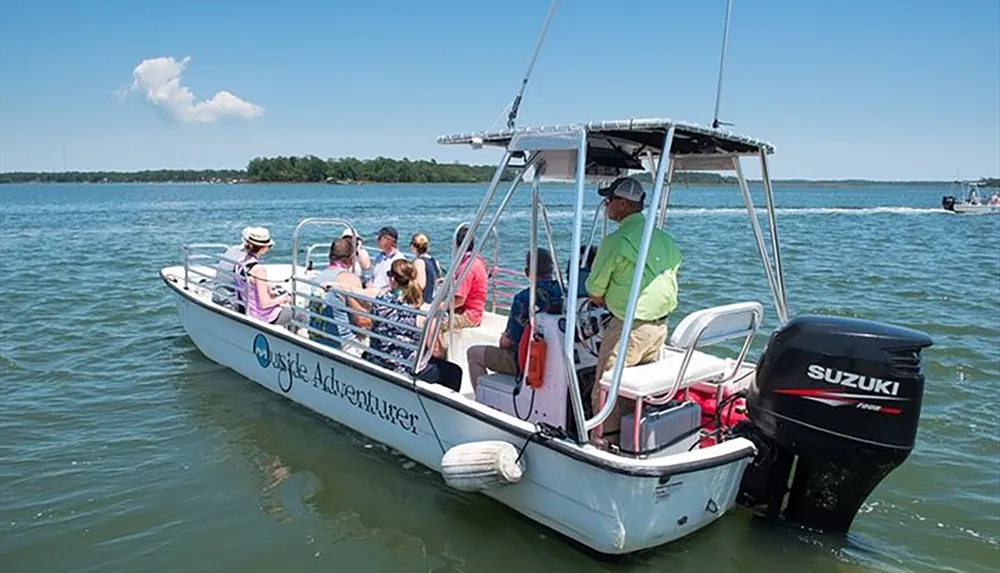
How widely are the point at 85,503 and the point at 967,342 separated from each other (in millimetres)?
11420

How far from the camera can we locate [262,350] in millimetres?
8094

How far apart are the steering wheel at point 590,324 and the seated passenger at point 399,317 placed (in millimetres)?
1440

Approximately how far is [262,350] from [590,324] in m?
4.10

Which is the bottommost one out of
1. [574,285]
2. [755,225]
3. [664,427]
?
[664,427]

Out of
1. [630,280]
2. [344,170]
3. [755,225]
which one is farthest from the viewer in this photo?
[344,170]

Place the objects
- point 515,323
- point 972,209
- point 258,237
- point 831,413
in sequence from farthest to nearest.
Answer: point 972,209, point 258,237, point 515,323, point 831,413

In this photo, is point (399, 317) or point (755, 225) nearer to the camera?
point (755, 225)

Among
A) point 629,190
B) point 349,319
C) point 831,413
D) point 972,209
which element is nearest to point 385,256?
point 349,319

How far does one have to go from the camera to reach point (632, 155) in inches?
230

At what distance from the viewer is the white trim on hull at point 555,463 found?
464 centimetres

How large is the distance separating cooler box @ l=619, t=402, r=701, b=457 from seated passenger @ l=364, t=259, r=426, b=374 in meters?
2.07

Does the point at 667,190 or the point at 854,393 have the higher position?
the point at 667,190

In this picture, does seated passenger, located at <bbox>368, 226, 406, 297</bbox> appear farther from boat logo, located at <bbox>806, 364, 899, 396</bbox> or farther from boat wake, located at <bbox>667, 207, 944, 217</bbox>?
boat wake, located at <bbox>667, 207, 944, 217</bbox>

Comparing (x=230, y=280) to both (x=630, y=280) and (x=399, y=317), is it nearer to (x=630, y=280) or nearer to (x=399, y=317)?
(x=399, y=317)
